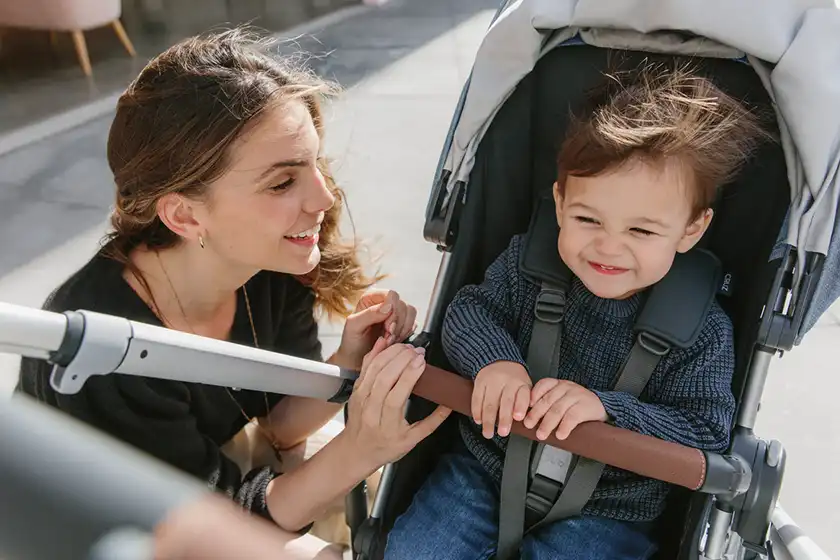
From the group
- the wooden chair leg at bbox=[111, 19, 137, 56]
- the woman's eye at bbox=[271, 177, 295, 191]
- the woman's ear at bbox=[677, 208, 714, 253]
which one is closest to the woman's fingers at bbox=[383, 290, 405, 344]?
the woman's eye at bbox=[271, 177, 295, 191]

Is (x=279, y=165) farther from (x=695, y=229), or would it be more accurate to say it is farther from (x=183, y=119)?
(x=695, y=229)

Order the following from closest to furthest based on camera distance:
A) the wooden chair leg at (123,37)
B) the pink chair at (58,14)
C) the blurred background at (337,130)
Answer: the blurred background at (337,130) < the pink chair at (58,14) < the wooden chair leg at (123,37)

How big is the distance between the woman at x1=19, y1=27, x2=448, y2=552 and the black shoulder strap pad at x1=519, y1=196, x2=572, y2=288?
0.75 ft

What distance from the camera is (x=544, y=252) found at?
4.75ft

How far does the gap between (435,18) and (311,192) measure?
4.66 m

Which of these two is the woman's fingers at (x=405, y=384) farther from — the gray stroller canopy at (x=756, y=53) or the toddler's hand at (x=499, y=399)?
the gray stroller canopy at (x=756, y=53)

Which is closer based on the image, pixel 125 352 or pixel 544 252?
pixel 125 352

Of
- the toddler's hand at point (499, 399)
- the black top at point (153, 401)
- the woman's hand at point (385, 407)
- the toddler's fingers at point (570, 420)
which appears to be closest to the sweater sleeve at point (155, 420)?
the black top at point (153, 401)

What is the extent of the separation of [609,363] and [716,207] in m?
0.35

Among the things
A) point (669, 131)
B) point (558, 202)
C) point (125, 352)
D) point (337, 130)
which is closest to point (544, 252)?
point (558, 202)

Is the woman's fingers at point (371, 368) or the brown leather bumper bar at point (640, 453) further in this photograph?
the woman's fingers at point (371, 368)

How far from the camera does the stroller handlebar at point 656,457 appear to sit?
1056 mm

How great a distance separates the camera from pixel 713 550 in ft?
4.01

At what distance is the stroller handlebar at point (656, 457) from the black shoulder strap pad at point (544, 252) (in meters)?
0.37
